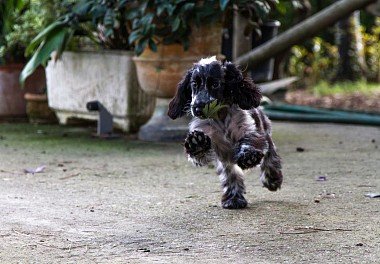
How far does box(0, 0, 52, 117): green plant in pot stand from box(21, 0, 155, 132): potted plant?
16.4 inches

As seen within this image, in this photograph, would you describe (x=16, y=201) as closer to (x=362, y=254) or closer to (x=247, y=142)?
(x=247, y=142)

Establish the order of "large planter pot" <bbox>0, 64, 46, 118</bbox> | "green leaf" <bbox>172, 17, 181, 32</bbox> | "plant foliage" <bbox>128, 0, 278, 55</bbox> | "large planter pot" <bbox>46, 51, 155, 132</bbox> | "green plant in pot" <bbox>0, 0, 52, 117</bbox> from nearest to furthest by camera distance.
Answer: "green leaf" <bbox>172, 17, 181, 32</bbox> → "plant foliage" <bbox>128, 0, 278, 55</bbox> → "large planter pot" <bbox>46, 51, 155, 132</bbox> → "green plant in pot" <bbox>0, 0, 52, 117</bbox> → "large planter pot" <bbox>0, 64, 46, 118</bbox>

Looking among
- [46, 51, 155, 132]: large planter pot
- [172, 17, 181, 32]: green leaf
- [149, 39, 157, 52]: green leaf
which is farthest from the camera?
[46, 51, 155, 132]: large planter pot

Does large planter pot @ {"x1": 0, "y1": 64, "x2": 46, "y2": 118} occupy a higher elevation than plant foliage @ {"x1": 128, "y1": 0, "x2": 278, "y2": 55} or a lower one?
lower

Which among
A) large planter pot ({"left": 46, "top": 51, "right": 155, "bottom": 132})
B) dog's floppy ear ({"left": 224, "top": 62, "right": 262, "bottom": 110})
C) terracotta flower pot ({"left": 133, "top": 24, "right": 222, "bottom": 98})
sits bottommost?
large planter pot ({"left": 46, "top": 51, "right": 155, "bottom": 132})

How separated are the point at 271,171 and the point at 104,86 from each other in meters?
3.55

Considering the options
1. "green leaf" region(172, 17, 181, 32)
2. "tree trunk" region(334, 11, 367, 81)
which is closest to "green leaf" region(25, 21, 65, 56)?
"green leaf" region(172, 17, 181, 32)

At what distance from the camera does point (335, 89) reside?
15312 millimetres

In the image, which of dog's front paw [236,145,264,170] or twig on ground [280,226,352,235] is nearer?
twig on ground [280,226,352,235]

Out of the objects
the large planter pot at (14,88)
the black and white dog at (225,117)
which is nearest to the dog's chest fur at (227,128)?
the black and white dog at (225,117)

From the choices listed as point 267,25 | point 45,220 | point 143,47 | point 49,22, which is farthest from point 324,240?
point 267,25

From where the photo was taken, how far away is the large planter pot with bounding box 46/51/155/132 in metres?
8.60

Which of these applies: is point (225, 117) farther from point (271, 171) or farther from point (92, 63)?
point (92, 63)

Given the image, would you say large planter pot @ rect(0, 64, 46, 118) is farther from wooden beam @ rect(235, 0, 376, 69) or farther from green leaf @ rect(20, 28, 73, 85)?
wooden beam @ rect(235, 0, 376, 69)
